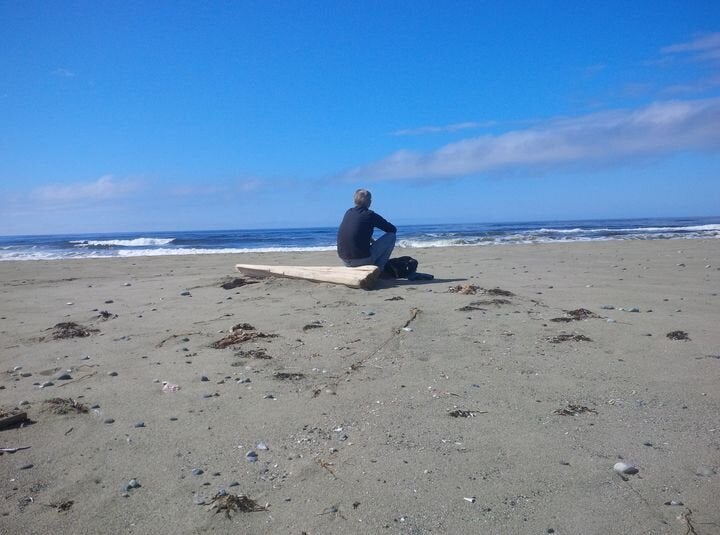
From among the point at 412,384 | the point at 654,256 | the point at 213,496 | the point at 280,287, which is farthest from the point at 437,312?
the point at 654,256

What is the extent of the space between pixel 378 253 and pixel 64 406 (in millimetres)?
5545

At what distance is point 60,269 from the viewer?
1329cm

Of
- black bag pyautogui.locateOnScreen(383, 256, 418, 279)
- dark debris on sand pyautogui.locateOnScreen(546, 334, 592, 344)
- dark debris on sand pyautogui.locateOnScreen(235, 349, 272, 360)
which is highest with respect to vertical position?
black bag pyautogui.locateOnScreen(383, 256, 418, 279)

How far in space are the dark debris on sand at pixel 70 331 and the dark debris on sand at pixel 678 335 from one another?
564cm

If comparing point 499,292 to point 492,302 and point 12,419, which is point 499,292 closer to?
point 492,302

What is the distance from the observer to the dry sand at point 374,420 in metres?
2.43

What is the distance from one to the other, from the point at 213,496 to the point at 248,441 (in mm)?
554

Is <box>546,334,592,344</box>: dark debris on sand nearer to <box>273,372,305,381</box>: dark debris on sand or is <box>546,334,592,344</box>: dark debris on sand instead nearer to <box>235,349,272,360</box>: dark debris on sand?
<box>273,372,305,381</box>: dark debris on sand

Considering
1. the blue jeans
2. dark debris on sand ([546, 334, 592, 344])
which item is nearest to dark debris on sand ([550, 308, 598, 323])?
dark debris on sand ([546, 334, 592, 344])

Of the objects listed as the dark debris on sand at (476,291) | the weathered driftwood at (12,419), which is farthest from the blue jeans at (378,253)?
the weathered driftwood at (12,419)

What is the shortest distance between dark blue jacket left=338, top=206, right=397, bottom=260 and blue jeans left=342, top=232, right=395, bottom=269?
2.6 inches

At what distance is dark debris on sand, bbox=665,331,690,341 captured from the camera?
4.91m

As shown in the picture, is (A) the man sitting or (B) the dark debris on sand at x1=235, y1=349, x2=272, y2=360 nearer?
(B) the dark debris on sand at x1=235, y1=349, x2=272, y2=360

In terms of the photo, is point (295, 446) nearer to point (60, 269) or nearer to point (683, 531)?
point (683, 531)
